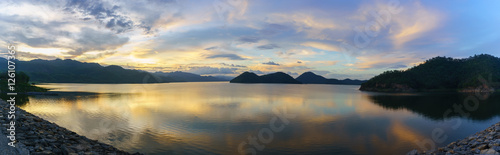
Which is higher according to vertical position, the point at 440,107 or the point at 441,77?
the point at 441,77

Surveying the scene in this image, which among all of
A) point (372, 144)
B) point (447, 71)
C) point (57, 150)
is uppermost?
point (447, 71)

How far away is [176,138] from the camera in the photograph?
73.1ft

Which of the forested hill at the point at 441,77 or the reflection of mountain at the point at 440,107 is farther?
the forested hill at the point at 441,77

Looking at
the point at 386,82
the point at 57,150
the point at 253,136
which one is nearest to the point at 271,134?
the point at 253,136

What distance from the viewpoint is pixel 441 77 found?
168250 millimetres

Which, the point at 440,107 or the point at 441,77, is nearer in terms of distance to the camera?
the point at 440,107

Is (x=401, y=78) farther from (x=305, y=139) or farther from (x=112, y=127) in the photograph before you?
(x=112, y=127)

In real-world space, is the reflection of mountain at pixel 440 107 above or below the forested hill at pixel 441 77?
below

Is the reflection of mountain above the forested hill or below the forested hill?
below

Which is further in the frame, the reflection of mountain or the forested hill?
the forested hill

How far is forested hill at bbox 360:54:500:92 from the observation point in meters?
148

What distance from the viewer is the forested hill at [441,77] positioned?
484 ft

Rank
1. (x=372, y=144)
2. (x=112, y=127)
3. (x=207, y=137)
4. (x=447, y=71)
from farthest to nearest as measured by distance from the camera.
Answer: (x=447, y=71), (x=112, y=127), (x=207, y=137), (x=372, y=144)

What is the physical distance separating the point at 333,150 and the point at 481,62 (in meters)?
232
